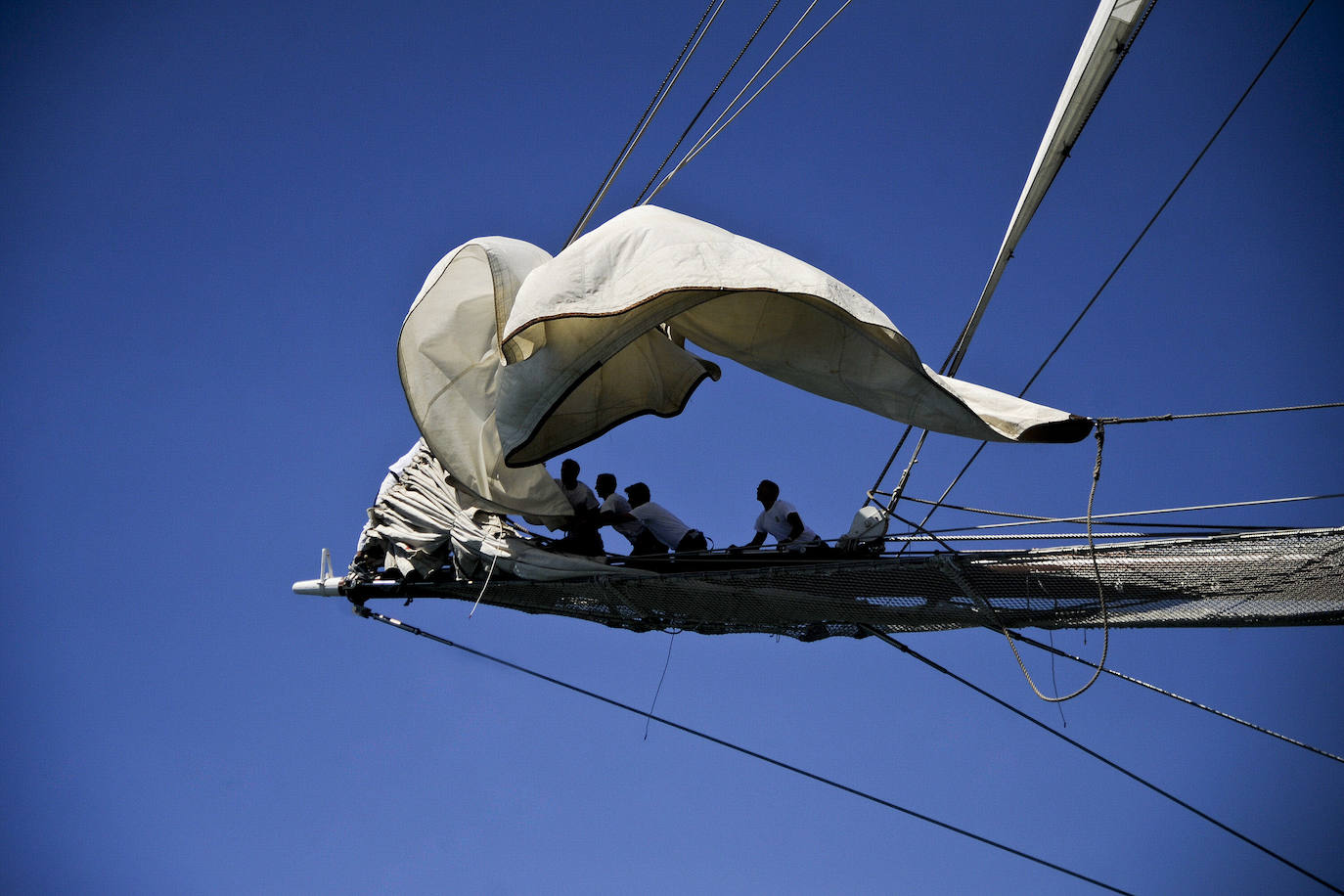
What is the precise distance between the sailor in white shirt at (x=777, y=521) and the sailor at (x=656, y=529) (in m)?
0.46

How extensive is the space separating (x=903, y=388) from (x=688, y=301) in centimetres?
159

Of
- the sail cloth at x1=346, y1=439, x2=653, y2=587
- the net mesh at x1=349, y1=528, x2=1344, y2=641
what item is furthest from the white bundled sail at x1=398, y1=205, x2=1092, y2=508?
the net mesh at x1=349, y1=528, x2=1344, y2=641

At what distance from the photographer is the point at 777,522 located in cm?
958

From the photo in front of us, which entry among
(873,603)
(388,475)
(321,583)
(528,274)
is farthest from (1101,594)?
(321,583)

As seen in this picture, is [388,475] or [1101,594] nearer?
[1101,594]

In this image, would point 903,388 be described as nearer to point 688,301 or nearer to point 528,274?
point 688,301

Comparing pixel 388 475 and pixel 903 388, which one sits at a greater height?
pixel 903 388

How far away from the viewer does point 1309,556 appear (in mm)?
7934

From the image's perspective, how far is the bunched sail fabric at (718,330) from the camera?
8375mm

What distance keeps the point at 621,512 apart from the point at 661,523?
36 cm

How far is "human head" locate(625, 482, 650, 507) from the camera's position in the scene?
1012cm

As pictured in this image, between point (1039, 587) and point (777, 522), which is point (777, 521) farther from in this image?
point (1039, 587)

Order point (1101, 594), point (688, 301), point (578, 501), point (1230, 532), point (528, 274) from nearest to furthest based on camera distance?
point (1101, 594) < point (1230, 532) < point (688, 301) < point (528, 274) < point (578, 501)

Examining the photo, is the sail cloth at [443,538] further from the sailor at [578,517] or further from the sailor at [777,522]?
the sailor at [777,522]
